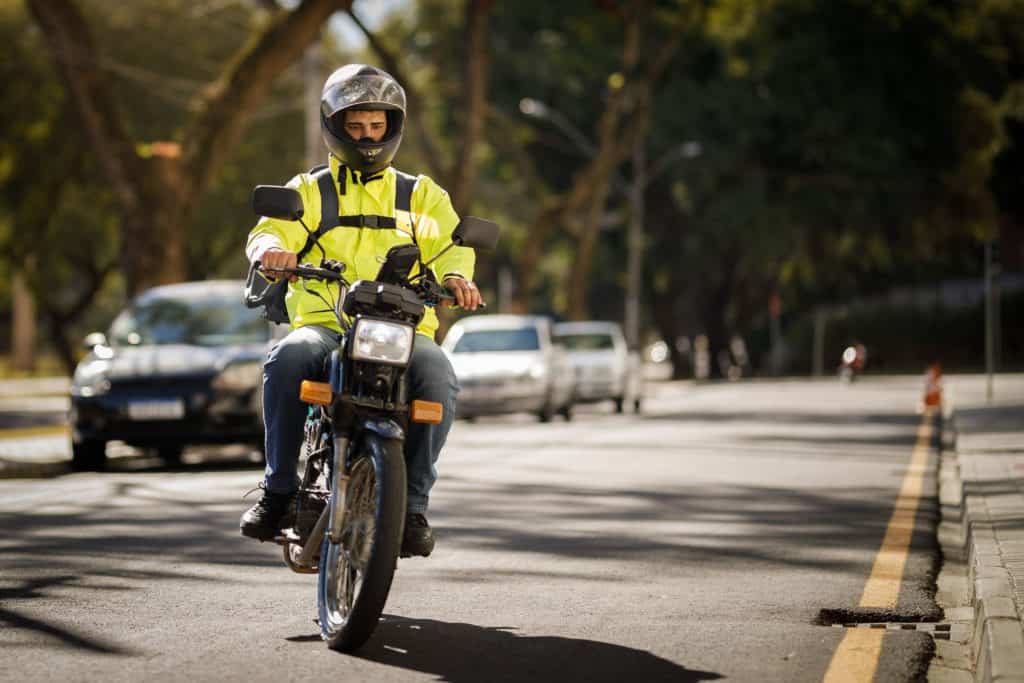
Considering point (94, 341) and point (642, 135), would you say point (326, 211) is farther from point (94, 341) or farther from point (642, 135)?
point (642, 135)

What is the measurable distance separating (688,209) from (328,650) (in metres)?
45.5

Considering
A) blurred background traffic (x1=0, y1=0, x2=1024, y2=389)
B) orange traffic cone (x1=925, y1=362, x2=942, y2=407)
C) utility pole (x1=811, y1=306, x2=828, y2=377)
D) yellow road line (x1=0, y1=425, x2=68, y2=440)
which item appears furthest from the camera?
utility pole (x1=811, y1=306, x2=828, y2=377)

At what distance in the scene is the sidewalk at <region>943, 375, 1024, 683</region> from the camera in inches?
240

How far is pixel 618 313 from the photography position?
85250mm

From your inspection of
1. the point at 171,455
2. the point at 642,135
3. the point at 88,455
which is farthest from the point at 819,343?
the point at 88,455

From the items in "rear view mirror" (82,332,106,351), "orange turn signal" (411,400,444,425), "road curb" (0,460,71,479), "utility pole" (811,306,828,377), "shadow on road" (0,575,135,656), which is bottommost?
"shadow on road" (0,575,135,656)

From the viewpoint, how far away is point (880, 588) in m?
8.44

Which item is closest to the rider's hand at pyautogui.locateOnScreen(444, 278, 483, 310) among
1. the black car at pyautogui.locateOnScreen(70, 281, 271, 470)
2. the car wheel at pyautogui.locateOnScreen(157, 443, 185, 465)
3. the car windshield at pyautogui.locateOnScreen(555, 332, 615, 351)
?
the black car at pyautogui.locateOnScreen(70, 281, 271, 470)

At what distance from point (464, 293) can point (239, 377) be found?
380 inches

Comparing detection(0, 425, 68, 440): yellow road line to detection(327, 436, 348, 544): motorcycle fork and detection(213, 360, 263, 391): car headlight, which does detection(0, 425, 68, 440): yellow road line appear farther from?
detection(327, 436, 348, 544): motorcycle fork

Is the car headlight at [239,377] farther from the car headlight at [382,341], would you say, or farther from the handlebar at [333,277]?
the car headlight at [382,341]

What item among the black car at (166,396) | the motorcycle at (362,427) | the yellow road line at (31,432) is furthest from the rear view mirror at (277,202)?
the yellow road line at (31,432)

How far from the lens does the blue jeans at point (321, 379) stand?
6504 mm

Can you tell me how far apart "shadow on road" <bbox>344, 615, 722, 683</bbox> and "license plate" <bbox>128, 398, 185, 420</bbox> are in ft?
29.6
